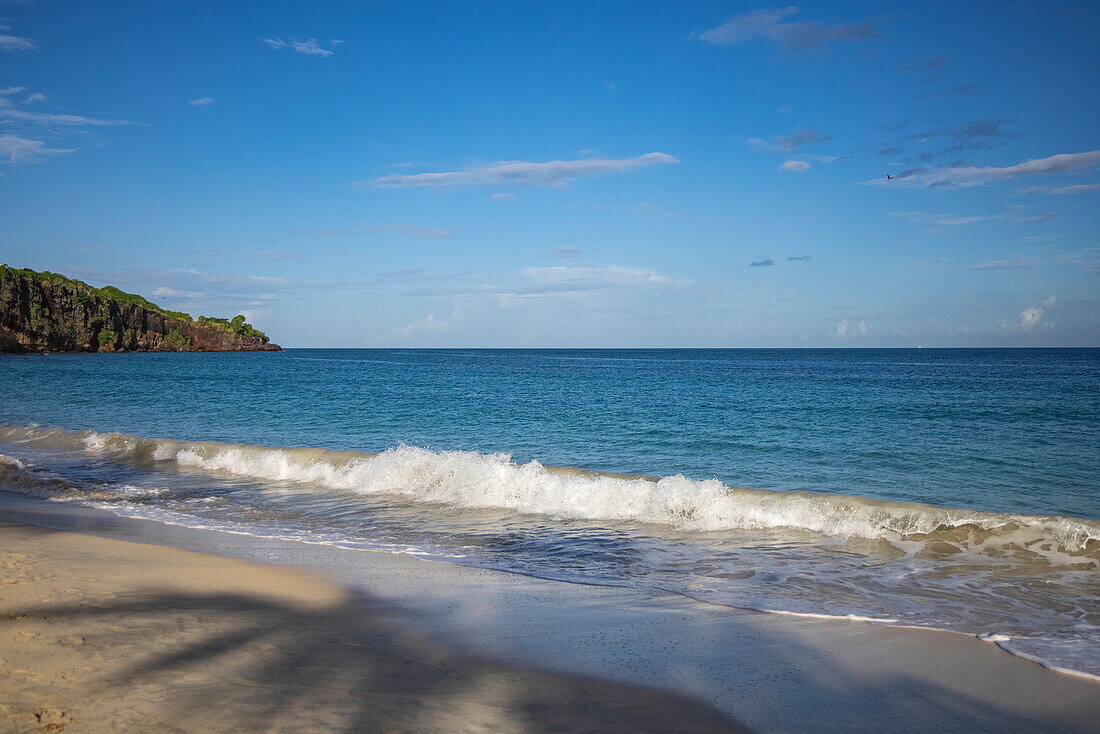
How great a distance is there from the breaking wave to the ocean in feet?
0.16

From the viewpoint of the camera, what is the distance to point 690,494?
12828 millimetres

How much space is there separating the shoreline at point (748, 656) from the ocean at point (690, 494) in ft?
2.06

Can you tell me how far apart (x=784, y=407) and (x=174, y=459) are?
85.6 ft

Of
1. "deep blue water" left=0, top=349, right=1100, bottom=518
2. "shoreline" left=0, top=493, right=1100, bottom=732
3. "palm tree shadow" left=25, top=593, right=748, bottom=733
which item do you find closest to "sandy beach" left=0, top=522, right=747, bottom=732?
"palm tree shadow" left=25, top=593, right=748, bottom=733

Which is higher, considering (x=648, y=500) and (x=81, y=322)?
(x=81, y=322)

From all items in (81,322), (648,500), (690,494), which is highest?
(81,322)

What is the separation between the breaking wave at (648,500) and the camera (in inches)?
419

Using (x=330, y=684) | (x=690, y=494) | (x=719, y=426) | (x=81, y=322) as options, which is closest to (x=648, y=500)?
(x=690, y=494)

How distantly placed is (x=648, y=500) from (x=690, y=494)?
2.77 feet

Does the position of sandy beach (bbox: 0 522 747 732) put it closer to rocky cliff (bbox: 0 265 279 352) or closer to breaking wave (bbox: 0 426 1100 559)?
breaking wave (bbox: 0 426 1100 559)

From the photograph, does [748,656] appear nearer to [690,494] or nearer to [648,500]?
[690,494]

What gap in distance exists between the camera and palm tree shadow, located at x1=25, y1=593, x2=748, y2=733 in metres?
4.24

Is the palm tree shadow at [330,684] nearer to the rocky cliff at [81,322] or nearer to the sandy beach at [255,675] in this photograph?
the sandy beach at [255,675]

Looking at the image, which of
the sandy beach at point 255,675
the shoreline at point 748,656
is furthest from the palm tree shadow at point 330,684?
the shoreline at point 748,656
